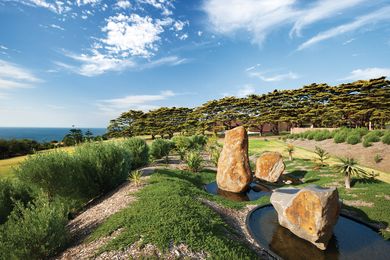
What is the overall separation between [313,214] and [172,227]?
4.13 metres

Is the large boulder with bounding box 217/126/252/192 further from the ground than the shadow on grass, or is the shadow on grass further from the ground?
the large boulder with bounding box 217/126/252/192

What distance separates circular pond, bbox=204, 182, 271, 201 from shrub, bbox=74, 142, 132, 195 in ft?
15.2

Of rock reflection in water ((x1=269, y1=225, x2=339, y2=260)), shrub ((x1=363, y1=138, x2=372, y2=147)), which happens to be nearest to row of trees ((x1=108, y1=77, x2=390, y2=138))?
shrub ((x1=363, y1=138, x2=372, y2=147))

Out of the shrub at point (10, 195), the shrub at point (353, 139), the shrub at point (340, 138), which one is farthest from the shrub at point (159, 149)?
the shrub at point (340, 138)

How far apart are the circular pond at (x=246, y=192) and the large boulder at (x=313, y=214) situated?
3.41 meters

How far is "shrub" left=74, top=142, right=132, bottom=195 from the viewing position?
28.1 feet

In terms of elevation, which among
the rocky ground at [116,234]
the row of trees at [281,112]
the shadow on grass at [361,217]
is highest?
the row of trees at [281,112]

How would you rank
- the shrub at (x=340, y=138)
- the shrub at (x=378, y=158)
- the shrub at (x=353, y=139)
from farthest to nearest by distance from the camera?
1. the shrub at (x=340, y=138)
2. the shrub at (x=353, y=139)
3. the shrub at (x=378, y=158)

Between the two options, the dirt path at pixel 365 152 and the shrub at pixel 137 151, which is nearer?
the shrub at pixel 137 151

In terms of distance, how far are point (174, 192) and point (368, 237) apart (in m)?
6.24

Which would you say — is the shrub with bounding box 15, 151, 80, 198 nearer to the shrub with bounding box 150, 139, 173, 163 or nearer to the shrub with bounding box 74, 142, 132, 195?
the shrub with bounding box 74, 142, 132, 195

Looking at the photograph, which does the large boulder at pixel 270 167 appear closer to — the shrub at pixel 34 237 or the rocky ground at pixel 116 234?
the rocky ground at pixel 116 234

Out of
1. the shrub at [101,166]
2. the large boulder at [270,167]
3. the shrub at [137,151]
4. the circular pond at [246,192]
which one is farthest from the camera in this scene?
the shrub at [137,151]

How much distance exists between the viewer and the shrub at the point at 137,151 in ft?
45.8
